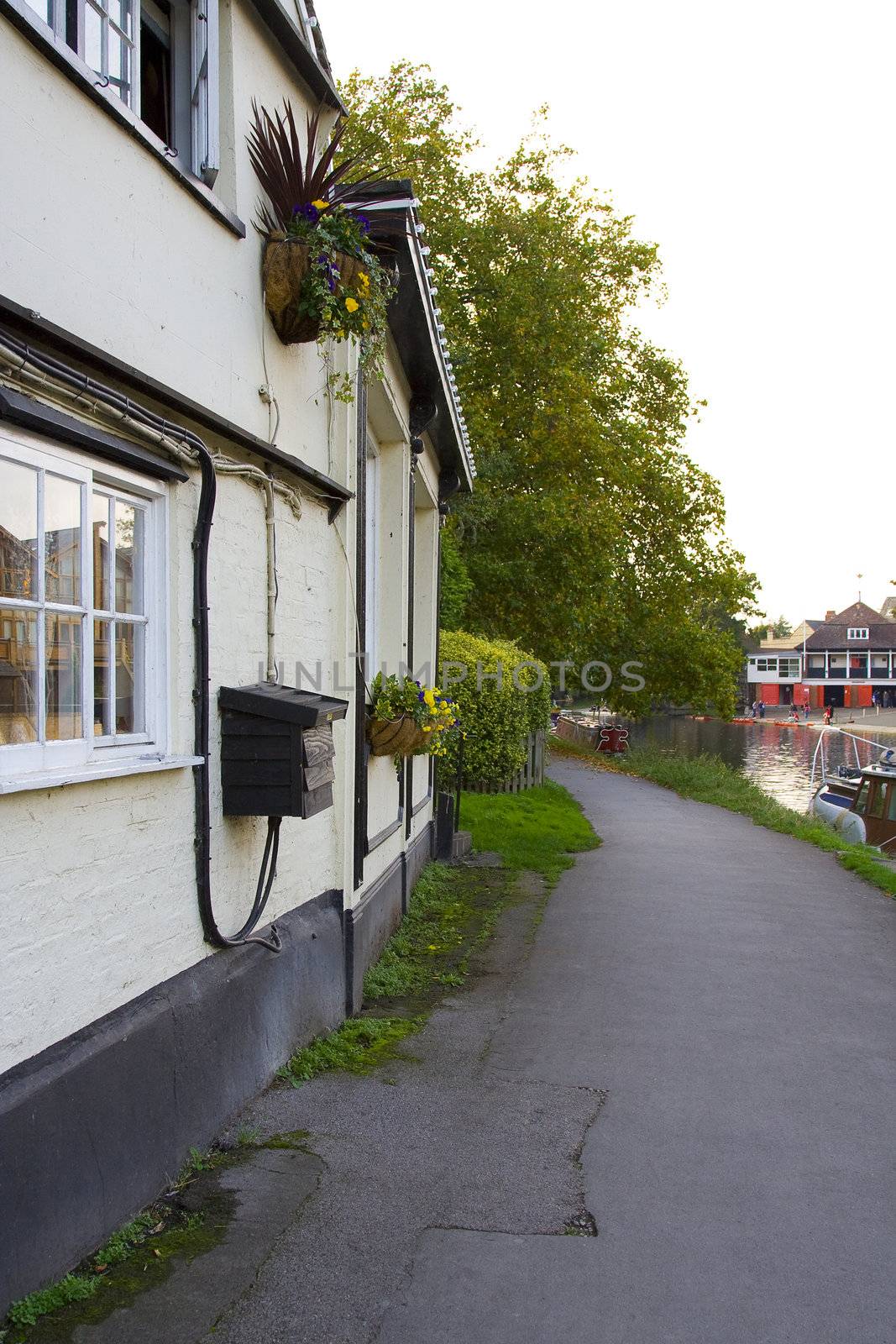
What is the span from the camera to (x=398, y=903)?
8.73 meters

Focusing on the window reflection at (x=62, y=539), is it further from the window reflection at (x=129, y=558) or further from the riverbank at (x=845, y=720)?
the riverbank at (x=845, y=720)

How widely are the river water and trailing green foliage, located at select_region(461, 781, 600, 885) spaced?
1709 centimetres

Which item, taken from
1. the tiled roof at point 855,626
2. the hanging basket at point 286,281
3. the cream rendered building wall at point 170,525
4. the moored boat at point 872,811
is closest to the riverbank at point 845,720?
the tiled roof at point 855,626

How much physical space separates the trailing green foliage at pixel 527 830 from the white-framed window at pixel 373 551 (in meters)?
3.86

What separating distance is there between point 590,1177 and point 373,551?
5426mm

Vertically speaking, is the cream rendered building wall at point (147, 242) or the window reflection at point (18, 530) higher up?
the cream rendered building wall at point (147, 242)

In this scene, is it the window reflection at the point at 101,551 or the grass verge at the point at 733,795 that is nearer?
the window reflection at the point at 101,551

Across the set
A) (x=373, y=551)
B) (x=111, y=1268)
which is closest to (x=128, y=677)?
(x=111, y=1268)

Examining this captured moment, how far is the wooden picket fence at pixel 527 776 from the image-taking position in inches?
700

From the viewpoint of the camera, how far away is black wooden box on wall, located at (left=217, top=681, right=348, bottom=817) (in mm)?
4777

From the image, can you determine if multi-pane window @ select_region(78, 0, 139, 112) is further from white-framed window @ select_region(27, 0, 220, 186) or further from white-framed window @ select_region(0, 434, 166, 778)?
white-framed window @ select_region(0, 434, 166, 778)

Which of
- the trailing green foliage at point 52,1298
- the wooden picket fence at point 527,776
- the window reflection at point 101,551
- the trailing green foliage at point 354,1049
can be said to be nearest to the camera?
the trailing green foliage at point 52,1298

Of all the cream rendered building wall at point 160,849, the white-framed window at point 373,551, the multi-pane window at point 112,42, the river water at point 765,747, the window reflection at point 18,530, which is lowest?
the river water at point 765,747

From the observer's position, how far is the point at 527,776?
19.5 meters
